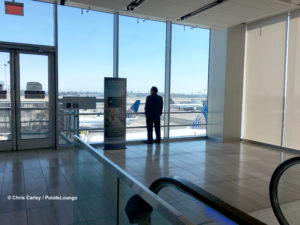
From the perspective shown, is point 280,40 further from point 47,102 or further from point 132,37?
point 47,102

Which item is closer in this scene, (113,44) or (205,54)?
(113,44)

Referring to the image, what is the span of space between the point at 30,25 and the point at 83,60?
61.9 inches

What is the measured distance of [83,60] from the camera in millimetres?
7371

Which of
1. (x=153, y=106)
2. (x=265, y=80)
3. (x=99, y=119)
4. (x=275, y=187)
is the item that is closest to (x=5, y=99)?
(x=99, y=119)

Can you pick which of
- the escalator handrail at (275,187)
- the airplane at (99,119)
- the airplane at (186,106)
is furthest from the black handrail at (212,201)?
the airplane at (186,106)

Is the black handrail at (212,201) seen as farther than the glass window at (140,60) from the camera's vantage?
No

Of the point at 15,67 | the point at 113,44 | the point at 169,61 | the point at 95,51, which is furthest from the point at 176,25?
the point at 15,67

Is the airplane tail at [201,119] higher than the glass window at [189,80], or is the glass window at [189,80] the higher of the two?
the glass window at [189,80]

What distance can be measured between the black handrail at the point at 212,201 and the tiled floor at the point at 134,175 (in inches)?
20.0

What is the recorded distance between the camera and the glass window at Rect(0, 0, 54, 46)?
648 cm

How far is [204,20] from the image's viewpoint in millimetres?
7301

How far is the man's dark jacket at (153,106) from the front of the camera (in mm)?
7923

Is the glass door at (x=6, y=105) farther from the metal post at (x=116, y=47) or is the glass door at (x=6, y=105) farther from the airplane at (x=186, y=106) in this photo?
the airplane at (x=186, y=106)

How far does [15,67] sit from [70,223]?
5.06 metres
